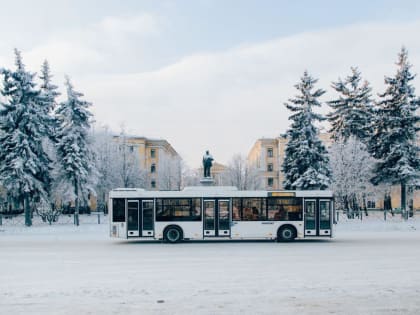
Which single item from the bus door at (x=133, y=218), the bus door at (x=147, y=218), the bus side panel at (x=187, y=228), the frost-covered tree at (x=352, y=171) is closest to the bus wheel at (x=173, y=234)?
the bus side panel at (x=187, y=228)

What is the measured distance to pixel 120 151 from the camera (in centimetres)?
5328

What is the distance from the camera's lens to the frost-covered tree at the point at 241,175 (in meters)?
68.1

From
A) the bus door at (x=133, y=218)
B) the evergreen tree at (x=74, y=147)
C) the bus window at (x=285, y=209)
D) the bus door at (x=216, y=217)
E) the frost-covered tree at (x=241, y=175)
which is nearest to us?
the bus door at (x=133, y=218)

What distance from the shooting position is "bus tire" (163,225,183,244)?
20.3 meters

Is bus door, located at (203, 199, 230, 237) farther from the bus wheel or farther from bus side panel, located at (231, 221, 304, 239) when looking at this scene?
the bus wheel

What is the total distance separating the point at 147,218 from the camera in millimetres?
20391

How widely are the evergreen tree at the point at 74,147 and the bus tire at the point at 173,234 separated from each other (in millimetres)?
16859

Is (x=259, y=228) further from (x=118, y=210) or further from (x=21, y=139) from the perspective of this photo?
(x=21, y=139)

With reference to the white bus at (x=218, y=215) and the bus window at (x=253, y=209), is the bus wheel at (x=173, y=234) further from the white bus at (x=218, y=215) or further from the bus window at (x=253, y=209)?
the bus window at (x=253, y=209)

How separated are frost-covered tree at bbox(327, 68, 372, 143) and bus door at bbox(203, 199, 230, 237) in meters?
27.8

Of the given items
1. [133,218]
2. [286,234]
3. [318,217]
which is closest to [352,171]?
[318,217]

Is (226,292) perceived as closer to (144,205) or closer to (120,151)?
(144,205)

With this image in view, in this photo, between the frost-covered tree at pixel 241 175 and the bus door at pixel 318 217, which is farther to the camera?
the frost-covered tree at pixel 241 175

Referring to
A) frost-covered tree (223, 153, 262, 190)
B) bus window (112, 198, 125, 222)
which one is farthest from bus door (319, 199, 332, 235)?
frost-covered tree (223, 153, 262, 190)
